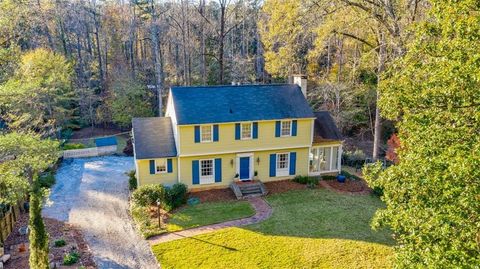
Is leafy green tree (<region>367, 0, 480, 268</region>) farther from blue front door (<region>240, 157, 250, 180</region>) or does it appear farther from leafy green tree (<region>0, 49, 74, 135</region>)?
leafy green tree (<region>0, 49, 74, 135</region>)

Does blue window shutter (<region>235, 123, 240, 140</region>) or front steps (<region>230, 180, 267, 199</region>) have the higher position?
blue window shutter (<region>235, 123, 240, 140</region>)

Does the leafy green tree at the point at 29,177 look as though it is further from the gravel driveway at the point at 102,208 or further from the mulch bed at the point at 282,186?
the mulch bed at the point at 282,186

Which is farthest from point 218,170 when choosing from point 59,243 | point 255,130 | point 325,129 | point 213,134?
point 59,243

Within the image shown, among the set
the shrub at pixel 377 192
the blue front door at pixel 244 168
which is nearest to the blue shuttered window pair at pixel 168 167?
the blue front door at pixel 244 168

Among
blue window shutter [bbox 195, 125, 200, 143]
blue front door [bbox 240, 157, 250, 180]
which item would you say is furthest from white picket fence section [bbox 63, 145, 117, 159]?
blue front door [bbox 240, 157, 250, 180]

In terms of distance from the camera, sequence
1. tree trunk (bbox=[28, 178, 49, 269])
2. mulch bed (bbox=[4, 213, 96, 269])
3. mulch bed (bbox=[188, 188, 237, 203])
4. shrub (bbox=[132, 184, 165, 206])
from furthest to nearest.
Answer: mulch bed (bbox=[188, 188, 237, 203]) < shrub (bbox=[132, 184, 165, 206]) < mulch bed (bbox=[4, 213, 96, 269]) < tree trunk (bbox=[28, 178, 49, 269])

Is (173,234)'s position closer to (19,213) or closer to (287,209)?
(287,209)
